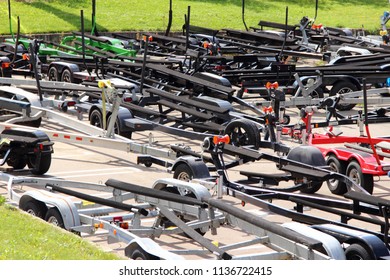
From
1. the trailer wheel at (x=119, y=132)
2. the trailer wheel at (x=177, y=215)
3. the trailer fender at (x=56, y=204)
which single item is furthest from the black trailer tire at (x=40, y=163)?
the trailer wheel at (x=177, y=215)

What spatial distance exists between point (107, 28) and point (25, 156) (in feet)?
68.1

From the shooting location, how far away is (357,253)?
402 inches

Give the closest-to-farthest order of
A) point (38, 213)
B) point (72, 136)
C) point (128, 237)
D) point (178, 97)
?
point (128, 237), point (38, 213), point (72, 136), point (178, 97)

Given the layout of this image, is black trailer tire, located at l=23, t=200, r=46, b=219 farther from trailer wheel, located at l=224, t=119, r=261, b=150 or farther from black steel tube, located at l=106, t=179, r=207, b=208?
trailer wheel, located at l=224, t=119, r=261, b=150

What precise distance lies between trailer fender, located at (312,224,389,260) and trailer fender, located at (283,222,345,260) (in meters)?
0.21

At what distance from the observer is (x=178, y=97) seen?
2000 centimetres

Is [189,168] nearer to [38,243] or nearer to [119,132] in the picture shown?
[38,243]

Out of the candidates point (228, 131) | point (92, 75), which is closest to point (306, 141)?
point (228, 131)

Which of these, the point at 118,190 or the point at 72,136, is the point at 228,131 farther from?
the point at 118,190

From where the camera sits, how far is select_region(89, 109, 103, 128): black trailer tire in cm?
1900

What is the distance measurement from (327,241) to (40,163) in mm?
6622

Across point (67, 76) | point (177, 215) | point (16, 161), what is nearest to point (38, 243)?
point (177, 215)

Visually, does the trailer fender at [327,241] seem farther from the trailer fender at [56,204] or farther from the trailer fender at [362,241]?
the trailer fender at [56,204]

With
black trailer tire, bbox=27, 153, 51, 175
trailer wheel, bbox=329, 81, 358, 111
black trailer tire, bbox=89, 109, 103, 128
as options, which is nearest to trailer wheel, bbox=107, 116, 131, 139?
black trailer tire, bbox=89, 109, 103, 128
